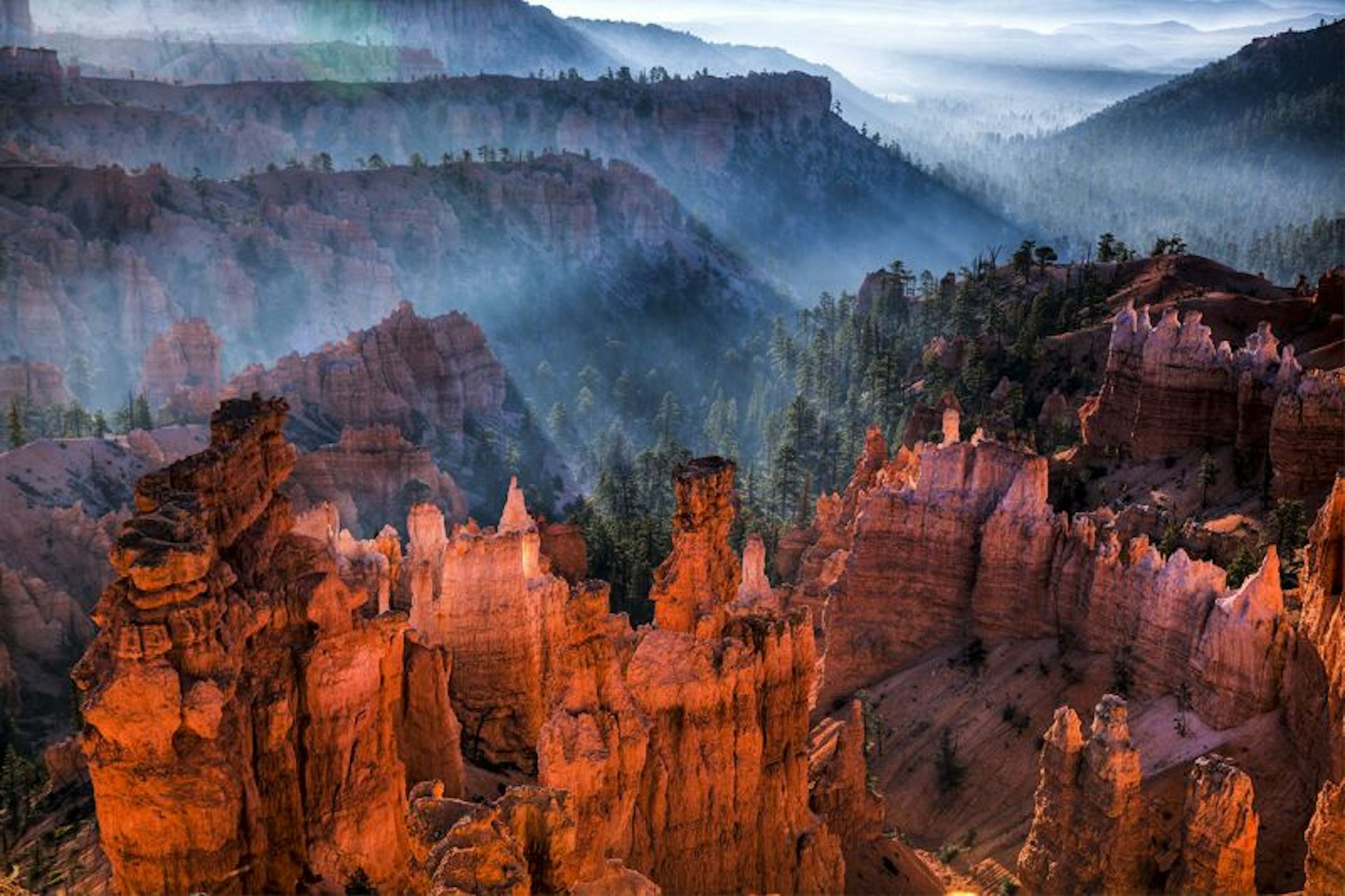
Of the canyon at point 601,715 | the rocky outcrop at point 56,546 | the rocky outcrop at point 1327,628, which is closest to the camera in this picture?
the canyon at point 601,715

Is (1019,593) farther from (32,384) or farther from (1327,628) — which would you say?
(32,384)

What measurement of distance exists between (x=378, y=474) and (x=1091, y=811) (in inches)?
1517

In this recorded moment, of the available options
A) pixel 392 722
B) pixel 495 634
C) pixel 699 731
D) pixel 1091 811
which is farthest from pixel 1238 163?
pixel 392 722

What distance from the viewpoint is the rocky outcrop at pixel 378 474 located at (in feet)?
175

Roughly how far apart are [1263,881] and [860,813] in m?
6.83

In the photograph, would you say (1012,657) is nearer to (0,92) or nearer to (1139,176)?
(0,92)

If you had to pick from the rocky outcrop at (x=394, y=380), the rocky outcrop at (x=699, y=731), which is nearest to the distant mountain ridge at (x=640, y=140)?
the rocky outcrop at (x=394, y=380)

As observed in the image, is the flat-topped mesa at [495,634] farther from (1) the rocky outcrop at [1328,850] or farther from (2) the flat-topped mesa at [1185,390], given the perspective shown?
(2) the flat-topped mesa at [1185,390]

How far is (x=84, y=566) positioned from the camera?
155 ft

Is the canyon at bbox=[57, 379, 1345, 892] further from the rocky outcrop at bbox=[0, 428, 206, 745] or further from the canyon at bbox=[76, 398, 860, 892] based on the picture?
the rocky outcrop at bbox=[0, 428, 206, 745]

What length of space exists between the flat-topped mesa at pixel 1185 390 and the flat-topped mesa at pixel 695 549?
21.7 meters

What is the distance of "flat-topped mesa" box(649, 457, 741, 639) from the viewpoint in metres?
21.2

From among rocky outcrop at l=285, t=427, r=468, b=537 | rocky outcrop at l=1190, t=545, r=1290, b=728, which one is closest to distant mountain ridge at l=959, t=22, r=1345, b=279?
rocky outcrop at l=285, t=427, r=468, b=537

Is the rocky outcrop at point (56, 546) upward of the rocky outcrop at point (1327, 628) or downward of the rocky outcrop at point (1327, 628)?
downward
